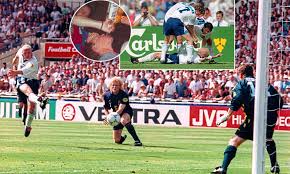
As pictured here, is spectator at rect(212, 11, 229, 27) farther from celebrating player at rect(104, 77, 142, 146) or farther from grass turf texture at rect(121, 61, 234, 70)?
celebrating player at rect(104, 77, 142, 146)

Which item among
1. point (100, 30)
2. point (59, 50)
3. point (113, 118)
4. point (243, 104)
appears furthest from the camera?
point (59, 50)

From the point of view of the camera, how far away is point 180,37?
3919cm

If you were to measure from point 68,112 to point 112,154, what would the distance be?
18.3 metres

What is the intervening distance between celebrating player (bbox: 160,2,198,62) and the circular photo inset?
218 centimetres

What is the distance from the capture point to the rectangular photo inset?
38.1 m

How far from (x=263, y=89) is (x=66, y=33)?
36.0m

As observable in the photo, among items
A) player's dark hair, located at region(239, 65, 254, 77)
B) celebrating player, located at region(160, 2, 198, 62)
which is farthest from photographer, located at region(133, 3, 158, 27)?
player's dark hair, located at region(239, 65, 254, 77)

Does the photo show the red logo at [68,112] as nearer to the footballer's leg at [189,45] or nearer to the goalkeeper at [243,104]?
the footballer's leg at [189,45]

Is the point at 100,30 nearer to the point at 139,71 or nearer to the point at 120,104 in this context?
the point at 139,71

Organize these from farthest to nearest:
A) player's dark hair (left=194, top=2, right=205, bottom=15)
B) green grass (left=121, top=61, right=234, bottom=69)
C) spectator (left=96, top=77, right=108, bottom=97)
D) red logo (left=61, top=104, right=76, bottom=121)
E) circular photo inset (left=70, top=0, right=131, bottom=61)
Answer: circular photo inset (left=70, top=0, right=131, bottom=61)
player's dark hair (left=194, top=2, right=205, bottom=15)
green grass (left=121, top=61, right=234, bottom=69)
red logo (left=61, top=104, right=76, bottom=121)
spectator (left=96, top=77, right=108, bottom=97)

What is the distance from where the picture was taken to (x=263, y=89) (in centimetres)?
937

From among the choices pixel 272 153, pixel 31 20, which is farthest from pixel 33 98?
pixel 31 20

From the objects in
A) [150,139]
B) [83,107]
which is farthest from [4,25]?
[150,139]

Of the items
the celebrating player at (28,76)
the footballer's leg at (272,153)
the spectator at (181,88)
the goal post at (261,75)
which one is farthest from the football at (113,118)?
the spectator at (181,88)
